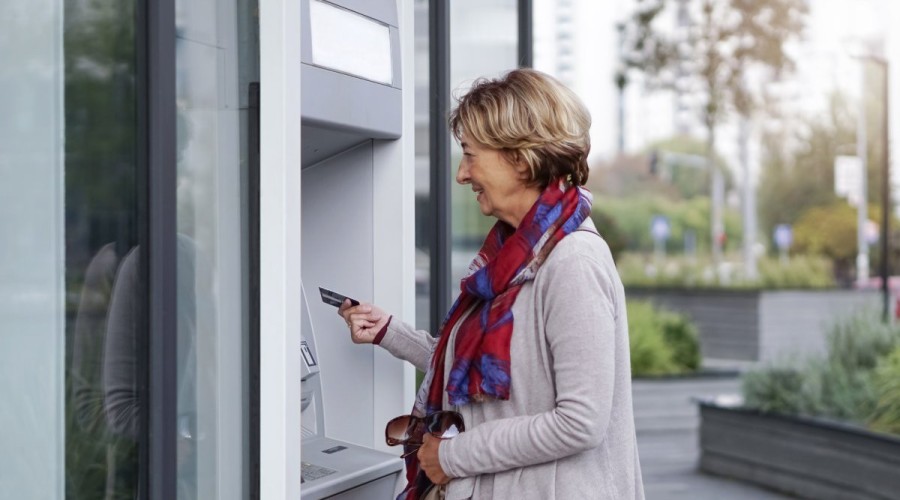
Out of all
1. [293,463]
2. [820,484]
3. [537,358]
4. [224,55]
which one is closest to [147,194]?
[224,55]

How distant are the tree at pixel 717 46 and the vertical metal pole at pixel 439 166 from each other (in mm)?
7017

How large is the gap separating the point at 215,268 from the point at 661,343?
9.50 metres

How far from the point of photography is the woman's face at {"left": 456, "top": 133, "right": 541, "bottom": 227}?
1.85 meters

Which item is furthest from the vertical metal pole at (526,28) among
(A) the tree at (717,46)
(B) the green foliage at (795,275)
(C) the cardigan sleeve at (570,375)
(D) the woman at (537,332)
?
(B) the green foliage at (795,275)

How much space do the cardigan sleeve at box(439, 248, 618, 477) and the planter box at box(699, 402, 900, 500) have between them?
4.58 m

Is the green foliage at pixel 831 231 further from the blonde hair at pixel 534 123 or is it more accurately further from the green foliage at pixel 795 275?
the blonde hair at pixel 534 123

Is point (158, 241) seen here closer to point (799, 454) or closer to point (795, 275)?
point (799, 454)

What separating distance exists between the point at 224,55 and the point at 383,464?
3.47ft

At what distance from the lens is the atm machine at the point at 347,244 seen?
2.26m

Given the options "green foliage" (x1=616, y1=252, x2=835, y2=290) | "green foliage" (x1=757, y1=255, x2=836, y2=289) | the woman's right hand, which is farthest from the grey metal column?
"green foliage" (x1=757, y1=255, x2=836, y2=289)

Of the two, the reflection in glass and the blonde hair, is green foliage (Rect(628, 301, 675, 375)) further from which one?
the reflection in glass

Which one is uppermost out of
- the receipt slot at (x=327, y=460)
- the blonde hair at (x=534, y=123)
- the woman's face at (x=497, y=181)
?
the blonde hair at (x=534, y=123)

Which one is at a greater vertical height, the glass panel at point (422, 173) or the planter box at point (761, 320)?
the glass panel at point (422, 173)
